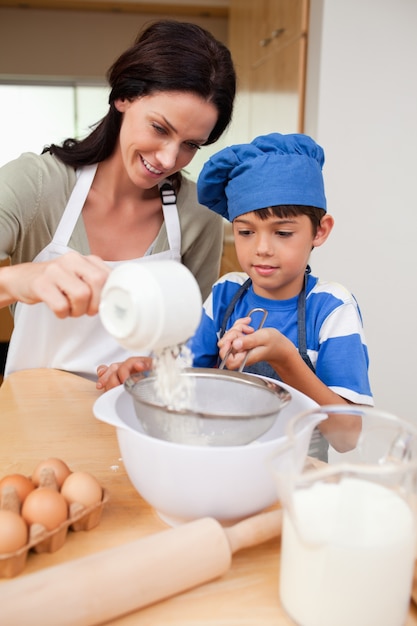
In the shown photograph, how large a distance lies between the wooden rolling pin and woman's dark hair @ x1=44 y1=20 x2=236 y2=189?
0.93 meters

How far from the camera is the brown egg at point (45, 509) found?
0.65 m

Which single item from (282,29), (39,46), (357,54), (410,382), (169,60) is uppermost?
(39,46)

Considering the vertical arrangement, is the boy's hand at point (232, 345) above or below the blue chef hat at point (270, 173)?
below

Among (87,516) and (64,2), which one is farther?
(64,2)

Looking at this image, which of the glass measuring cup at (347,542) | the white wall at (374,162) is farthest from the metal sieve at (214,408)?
the white wall at (374,162)

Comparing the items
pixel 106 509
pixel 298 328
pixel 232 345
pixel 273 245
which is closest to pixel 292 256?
pixel 273 245

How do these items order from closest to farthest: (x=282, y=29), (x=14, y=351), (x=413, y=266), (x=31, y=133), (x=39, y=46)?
(x=14, y=351) → (x=413, y=266) → (x=282, y=29) → (x=39, y=46) → (x=31, y=133)

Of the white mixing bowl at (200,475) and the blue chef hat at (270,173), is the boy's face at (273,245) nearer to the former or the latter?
the blue chef hat at (270,173)

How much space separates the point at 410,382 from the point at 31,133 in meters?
4.28

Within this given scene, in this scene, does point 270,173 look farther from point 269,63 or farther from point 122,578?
point 269,63

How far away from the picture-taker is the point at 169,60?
1245 millimetres

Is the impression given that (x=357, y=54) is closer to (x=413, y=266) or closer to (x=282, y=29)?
(x=282, y=29)

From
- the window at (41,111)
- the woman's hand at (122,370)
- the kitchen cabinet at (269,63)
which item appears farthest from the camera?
the window at (41,111)

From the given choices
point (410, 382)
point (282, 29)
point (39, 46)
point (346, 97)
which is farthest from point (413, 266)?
point (39, 46)
